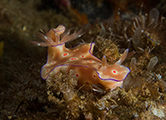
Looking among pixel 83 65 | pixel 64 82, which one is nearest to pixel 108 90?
pixel 83 65

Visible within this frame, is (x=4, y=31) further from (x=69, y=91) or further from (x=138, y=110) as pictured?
(x=138, y=110)

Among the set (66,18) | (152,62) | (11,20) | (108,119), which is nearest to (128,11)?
(66,18)

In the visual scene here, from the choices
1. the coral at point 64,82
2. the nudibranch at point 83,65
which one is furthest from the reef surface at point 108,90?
the nudibranch at point 83,65

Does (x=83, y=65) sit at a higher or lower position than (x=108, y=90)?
higher

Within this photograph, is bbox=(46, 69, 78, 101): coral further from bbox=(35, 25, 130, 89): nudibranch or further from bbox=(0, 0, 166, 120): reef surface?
bbox=(35, 25, 130, 89): nudibranch

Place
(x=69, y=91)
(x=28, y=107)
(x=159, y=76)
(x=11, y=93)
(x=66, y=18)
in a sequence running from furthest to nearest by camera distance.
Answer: (x=66, y=18), (x=11, y=93), (x=28, y=107), (x=159, y=76), (x=69, y=91)

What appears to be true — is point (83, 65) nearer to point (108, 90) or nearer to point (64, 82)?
point (64, 82)

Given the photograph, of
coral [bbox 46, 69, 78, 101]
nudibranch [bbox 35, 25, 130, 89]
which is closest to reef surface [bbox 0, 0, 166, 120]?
coral [bbox 46, 69, 78, 101]

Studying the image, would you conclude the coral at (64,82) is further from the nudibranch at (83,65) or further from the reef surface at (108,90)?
the nudibranch at (83,65)
